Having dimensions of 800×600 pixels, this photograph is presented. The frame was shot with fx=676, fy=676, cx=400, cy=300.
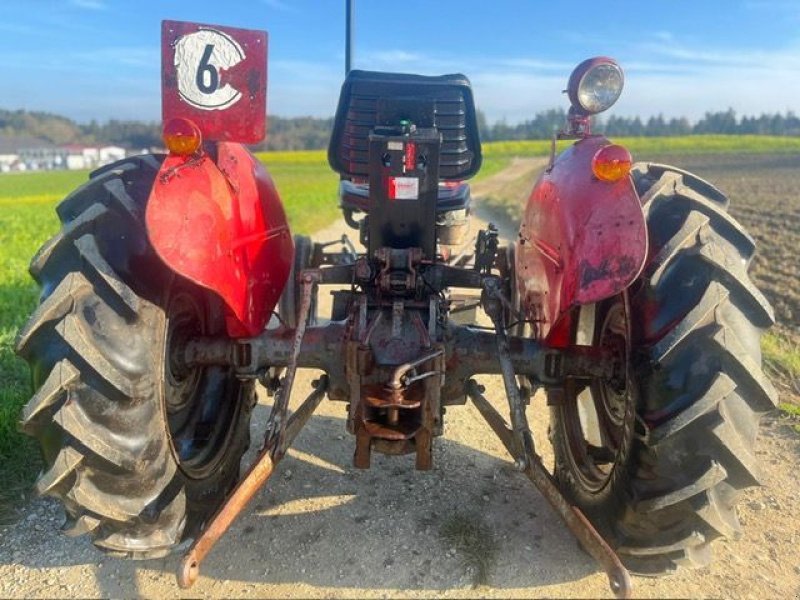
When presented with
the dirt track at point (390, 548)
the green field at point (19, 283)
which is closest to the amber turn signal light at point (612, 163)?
the dirt track at point (390, 548)

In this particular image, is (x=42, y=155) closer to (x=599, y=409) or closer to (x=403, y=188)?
(x=403, y=188)

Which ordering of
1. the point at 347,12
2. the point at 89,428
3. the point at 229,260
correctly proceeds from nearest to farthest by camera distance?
the point at 89,428, the point at 229,260, the point at 347,12

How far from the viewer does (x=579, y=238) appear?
250 cm

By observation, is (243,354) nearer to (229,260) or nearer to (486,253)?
(229,260)

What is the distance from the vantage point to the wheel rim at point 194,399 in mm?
2734

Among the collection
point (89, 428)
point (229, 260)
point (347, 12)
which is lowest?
point (89, 428)

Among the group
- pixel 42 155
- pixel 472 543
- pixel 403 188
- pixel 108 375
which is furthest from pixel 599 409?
pixel 42 155

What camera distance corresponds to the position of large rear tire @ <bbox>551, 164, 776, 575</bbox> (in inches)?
86.7

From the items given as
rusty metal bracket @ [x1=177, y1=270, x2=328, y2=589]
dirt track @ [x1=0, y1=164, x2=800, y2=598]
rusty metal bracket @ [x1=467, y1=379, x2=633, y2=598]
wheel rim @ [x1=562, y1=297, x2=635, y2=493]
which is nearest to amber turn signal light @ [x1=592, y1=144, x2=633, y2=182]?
wheel rim @ [x1=562, y1=297, x2=635, y2=493]

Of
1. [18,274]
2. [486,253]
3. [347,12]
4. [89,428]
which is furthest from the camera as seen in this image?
[18,274]

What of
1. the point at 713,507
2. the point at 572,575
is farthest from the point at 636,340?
the point at 572,575

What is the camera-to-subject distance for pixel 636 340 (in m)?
2.36

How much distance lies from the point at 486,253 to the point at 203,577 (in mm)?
2381

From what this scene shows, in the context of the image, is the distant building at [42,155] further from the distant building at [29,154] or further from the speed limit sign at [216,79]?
the speed limit sign at [216,79]
